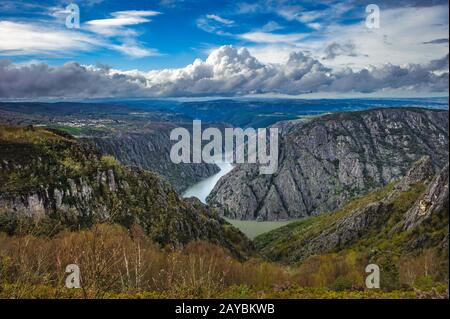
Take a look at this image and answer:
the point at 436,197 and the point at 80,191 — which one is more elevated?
the point at 436,197

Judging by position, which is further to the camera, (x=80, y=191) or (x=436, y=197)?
(x=80, y=191)

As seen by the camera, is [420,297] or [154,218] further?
[154,218]

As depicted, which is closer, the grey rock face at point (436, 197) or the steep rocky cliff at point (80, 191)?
the grey rock face at point (436, 197)

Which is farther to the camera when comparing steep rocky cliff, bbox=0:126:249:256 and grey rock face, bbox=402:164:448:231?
steep rocky cliff, bbox=0:126:249:256

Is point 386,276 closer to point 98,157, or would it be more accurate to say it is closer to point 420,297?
point 420,297

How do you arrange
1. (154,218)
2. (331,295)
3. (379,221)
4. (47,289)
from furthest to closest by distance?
(379,221) < (154,218) < (47,289) < (331,295)
